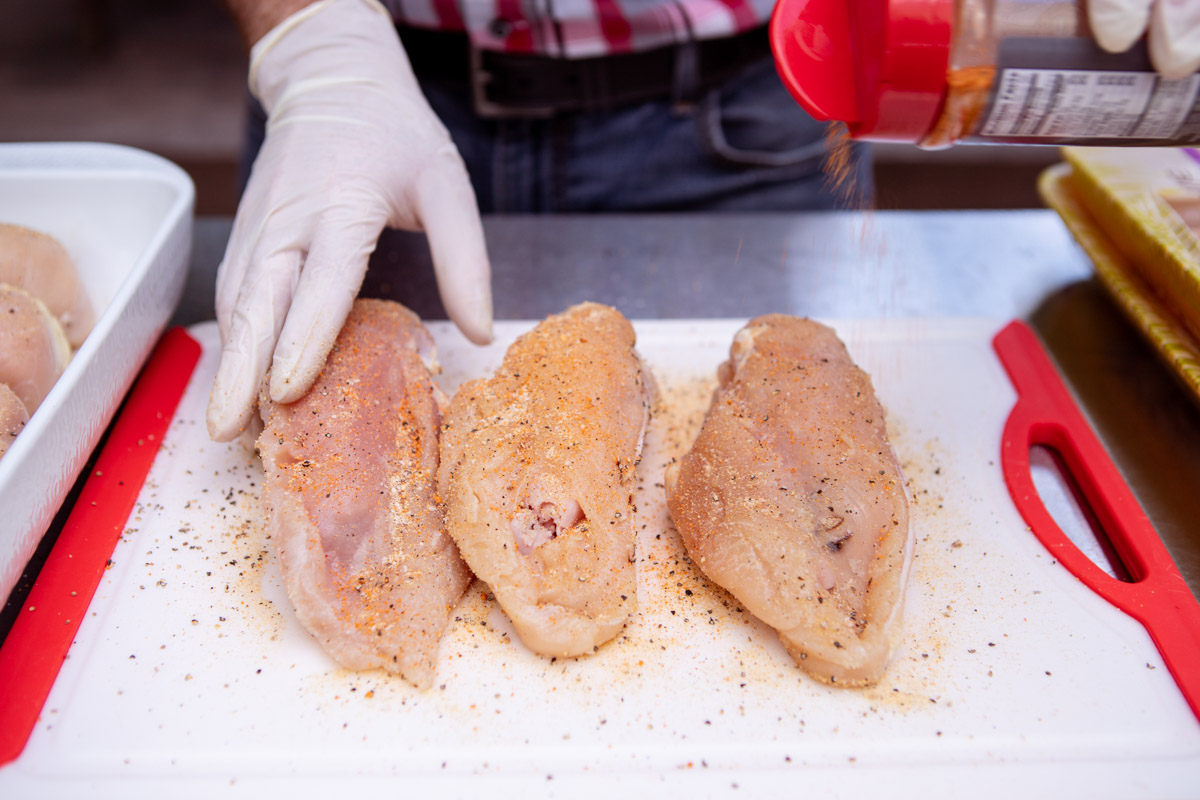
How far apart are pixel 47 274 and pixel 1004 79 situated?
2.35 meters

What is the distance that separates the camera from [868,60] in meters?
1.49

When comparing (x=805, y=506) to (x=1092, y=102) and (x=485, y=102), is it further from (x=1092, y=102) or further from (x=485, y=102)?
(x=485, y=102)

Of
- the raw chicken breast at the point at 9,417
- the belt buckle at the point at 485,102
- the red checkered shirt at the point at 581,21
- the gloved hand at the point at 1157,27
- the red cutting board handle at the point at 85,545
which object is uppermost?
the gloved hand at the point at 1157,27

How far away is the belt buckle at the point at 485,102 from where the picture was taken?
269 cm

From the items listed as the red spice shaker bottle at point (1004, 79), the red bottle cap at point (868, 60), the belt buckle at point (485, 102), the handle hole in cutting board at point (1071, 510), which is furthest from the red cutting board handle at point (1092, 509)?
the belt buckle at point (485, 102)

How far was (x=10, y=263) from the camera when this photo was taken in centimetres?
210

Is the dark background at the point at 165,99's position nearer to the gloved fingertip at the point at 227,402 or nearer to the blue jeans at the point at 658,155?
the blue jeans at the point at 658,155

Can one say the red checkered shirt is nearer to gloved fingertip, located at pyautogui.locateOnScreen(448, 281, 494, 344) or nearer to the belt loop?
the belt loop

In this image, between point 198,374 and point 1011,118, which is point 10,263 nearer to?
point 198,374

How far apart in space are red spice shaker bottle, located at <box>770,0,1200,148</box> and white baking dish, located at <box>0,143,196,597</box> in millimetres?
1651

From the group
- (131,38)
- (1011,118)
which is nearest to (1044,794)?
(1011,118)

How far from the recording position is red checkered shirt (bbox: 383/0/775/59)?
2539mm

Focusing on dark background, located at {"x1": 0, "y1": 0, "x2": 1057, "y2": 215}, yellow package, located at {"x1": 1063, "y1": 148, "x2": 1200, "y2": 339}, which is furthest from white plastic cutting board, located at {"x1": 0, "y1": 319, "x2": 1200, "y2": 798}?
dark background, located at {"x1": 0, "y1": 0, "x2": 1057, "y2": 215}

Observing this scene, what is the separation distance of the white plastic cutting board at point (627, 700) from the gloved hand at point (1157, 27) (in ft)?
3.40
